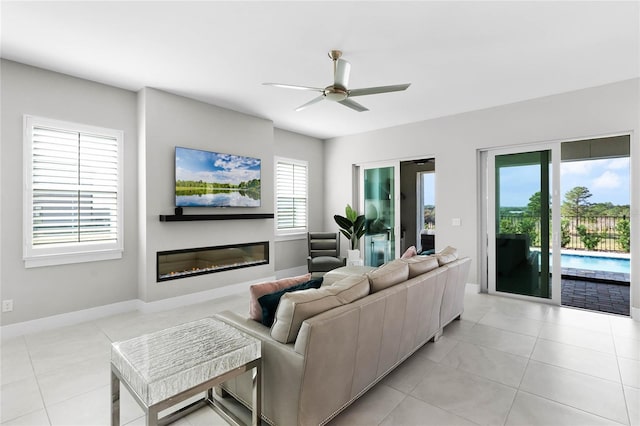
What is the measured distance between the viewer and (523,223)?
15.3ft

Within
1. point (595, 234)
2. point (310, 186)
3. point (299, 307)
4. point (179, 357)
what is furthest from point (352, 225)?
point (595, 234)

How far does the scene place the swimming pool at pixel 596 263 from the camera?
20.6 ft

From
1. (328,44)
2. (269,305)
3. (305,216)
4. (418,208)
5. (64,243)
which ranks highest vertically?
(328,44)

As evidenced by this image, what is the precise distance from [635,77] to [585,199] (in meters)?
3.61

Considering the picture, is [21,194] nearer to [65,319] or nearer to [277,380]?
[65,319]

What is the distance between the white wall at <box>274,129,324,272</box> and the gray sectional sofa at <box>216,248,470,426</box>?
3.91m

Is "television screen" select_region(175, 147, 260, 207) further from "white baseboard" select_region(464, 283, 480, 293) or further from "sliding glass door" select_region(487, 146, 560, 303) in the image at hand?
"sliding glass door" select_region(487, 146, 560, 303)

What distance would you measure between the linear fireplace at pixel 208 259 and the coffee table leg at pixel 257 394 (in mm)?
2968

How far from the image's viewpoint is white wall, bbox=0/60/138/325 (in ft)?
10.7

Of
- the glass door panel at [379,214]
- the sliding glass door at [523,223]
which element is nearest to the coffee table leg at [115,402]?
the sliding glass door at [523,223]

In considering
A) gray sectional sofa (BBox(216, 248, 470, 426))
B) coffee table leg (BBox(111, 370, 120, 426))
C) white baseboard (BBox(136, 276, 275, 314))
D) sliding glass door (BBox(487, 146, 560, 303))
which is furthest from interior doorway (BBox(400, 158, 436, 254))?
coffee table leg (BBox(111, 370, 120, 426))

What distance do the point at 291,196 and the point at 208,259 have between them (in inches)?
88.4

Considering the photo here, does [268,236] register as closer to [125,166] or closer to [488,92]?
[125,166]

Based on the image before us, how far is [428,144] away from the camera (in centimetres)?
542
